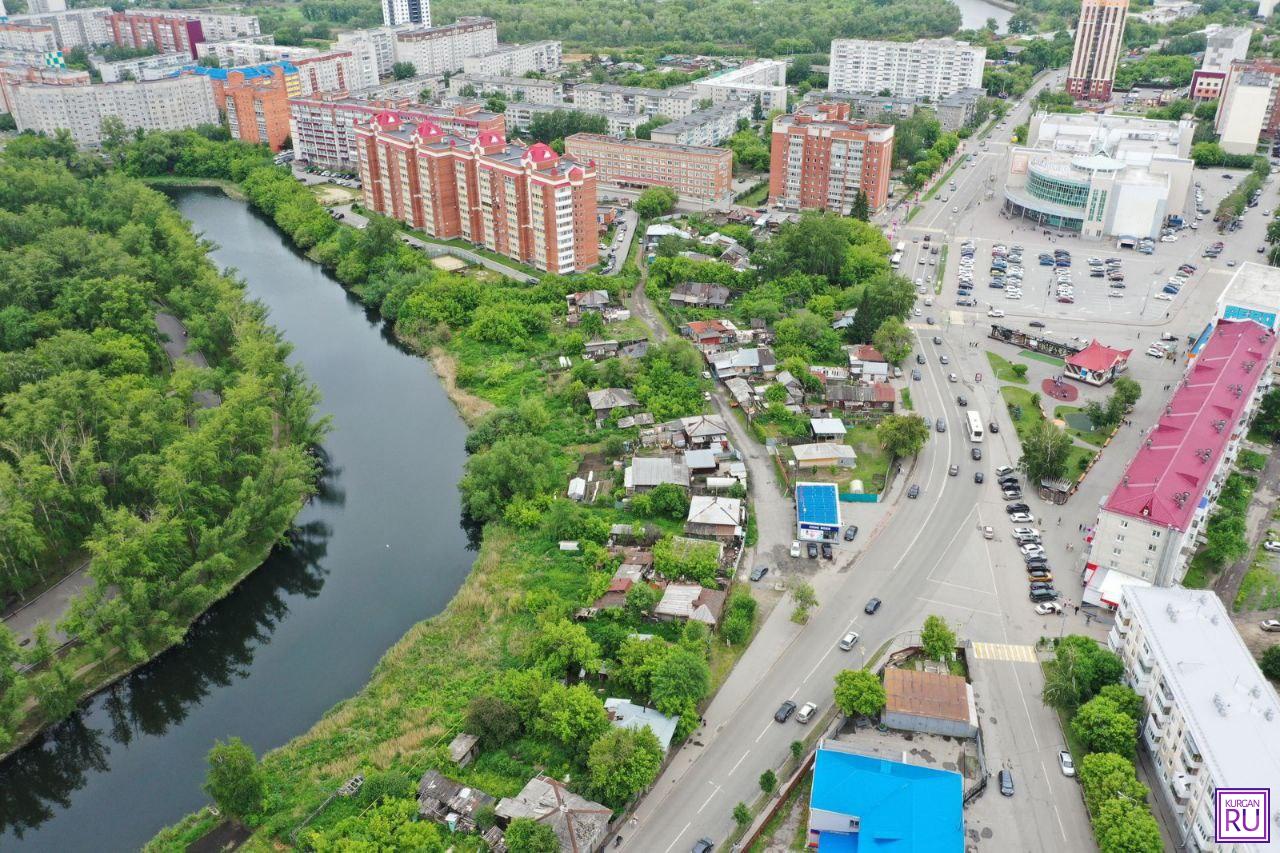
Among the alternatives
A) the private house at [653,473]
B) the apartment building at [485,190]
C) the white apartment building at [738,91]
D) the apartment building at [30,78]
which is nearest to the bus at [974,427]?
the private house at [653,473]

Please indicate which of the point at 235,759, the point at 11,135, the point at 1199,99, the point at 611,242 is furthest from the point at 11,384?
the point at 1199,99

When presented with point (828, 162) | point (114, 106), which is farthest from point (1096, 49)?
point (114, 106)

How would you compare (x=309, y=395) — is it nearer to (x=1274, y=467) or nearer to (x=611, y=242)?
(x=611, y=242)

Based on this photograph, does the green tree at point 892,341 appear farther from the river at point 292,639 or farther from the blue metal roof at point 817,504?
the river at point 292,639

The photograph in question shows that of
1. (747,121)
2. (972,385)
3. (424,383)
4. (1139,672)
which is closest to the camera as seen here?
(1139,672)

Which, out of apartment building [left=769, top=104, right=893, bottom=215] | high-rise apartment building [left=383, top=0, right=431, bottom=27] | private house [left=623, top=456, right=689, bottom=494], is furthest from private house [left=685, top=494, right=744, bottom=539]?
high-rise apartment building [left=383, top=0, right=431, bottom=27]

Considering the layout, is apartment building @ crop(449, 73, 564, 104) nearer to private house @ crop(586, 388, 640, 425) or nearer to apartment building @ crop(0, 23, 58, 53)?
apartment building @ crop(0, 23, 58, 53)
